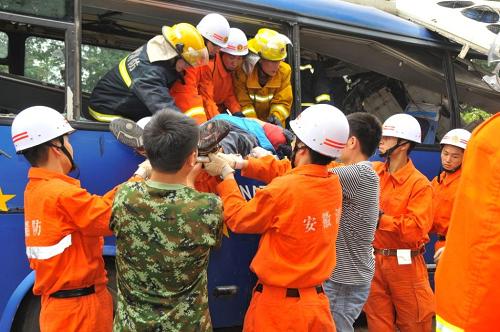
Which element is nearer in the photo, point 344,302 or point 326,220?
point 326,220

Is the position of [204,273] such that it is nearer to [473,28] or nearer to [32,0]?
[32,0]

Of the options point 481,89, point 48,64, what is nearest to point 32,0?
point 48,64

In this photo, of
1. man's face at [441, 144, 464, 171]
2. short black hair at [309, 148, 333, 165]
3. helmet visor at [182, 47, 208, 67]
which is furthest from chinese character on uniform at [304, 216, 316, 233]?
man's face at [441, 144, 464, 171]

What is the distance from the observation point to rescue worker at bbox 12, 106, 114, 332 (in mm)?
2725

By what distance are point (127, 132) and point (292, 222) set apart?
3.86 feet

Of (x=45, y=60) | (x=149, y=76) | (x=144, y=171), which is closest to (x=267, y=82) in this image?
(x=149, y=76)

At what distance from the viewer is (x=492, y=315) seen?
4.87 feet

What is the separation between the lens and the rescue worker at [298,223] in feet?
9.69

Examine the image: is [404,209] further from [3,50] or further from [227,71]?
[3,50]

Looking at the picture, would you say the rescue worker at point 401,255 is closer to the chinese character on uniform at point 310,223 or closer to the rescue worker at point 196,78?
the chinese character on uniform at point 310,223

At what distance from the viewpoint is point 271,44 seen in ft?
14.7

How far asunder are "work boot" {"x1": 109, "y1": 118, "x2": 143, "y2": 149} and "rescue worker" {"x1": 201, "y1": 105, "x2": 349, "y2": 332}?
575 millimetres

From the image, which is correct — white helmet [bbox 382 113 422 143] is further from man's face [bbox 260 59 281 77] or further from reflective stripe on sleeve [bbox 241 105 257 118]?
reflective stripe on sleeve [bbox 241 105 257 118]

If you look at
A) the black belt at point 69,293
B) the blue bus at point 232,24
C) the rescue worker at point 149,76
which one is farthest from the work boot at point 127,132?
the black belt at point 69,293
